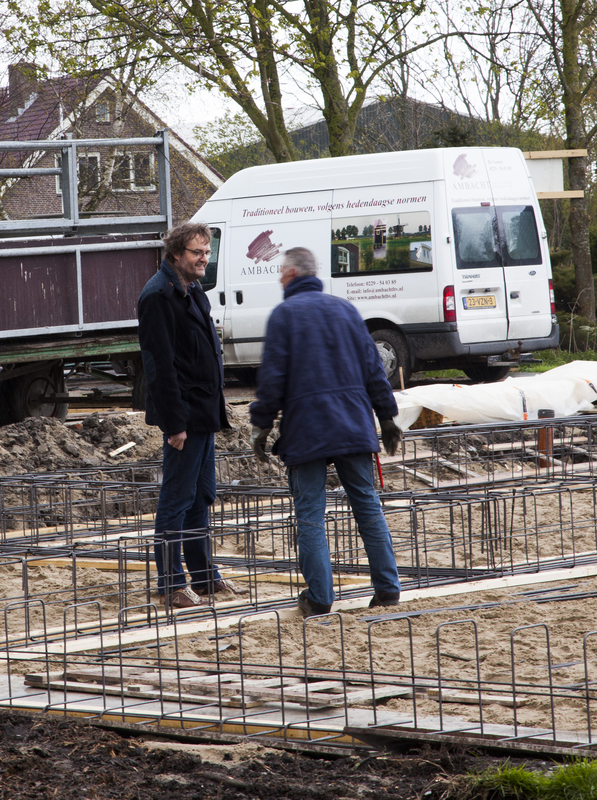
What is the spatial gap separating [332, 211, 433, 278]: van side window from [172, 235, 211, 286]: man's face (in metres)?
7.79

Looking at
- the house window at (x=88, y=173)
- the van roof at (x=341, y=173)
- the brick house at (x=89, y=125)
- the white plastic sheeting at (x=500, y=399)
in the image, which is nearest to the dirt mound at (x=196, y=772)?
the white plastic sheeting at (x=500, y=399)

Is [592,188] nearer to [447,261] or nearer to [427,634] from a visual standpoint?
[447,261]

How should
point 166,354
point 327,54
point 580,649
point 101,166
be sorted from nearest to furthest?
1. point 580,649
2. point 166,354
3. point 327,54
4. point 101,166

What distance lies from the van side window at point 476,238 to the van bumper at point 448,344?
0.82 metres

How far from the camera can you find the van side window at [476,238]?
12391 mm

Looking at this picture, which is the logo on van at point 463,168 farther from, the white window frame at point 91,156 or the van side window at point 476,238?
the white window frame at point 91,156

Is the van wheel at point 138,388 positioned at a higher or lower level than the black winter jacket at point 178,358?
lower

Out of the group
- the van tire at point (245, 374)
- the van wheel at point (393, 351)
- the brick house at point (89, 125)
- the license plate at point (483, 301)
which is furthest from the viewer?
the brick house at point (89, 125)

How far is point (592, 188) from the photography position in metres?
28.6

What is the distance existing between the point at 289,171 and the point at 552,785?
452 inches

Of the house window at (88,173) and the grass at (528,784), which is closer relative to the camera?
the grass at (528,784)

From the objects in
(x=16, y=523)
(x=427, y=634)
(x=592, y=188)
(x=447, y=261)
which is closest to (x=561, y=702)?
(x=427, y=634)

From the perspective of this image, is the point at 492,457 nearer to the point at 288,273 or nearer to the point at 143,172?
the point at 288,273

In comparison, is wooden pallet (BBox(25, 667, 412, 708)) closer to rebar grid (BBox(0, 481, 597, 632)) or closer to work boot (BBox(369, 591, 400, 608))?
rebar grid (BBox(0, 481, 597, 632))
